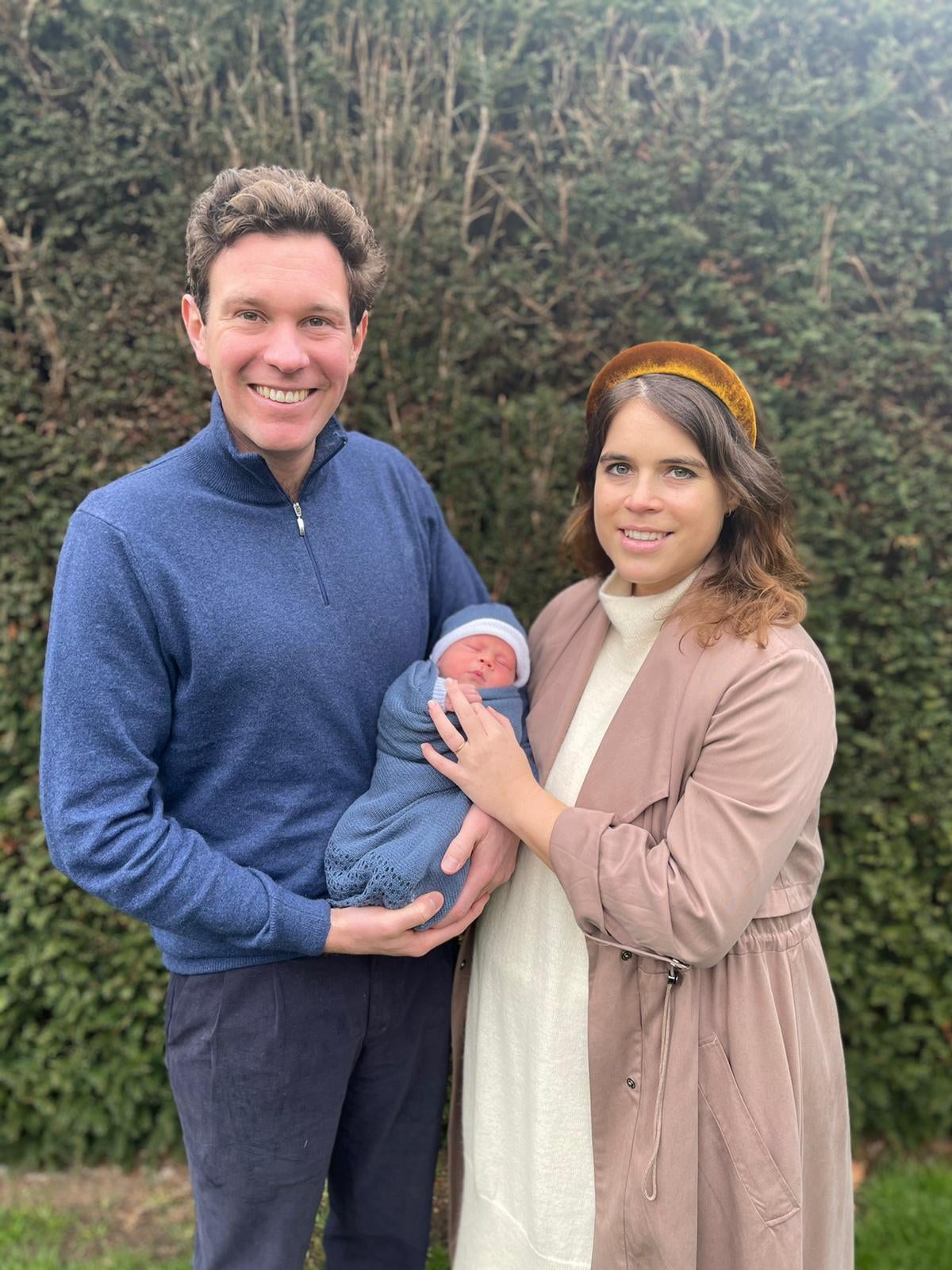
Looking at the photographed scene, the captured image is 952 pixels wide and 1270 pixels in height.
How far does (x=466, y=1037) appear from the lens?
2.24 metres

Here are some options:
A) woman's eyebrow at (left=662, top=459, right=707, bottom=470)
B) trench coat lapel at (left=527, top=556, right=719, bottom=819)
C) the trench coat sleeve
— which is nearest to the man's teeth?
woman's eyebrow at (left=662, top=459, right=707, bottom=470)

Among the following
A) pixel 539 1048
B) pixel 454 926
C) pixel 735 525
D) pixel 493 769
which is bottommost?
pixel 539 1048

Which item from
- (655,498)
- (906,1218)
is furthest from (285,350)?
(906,1218)

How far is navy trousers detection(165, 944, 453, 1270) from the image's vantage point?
1.96 m

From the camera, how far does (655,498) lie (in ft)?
6.22

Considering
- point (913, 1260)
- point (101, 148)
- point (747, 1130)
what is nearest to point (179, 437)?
point (101, 148)

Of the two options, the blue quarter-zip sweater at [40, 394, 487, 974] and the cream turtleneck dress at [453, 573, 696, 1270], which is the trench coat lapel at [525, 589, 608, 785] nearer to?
the cream turtleneck dress at [453, 573, 696, 1270]

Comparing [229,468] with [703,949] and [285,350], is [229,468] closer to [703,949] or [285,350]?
[285,350]

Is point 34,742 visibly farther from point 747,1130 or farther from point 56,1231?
point 747,1130

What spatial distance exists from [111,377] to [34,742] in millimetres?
1219

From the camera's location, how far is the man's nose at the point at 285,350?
1.86m

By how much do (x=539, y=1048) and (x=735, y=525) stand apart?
1213 mm

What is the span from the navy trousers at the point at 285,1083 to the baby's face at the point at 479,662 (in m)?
0.67

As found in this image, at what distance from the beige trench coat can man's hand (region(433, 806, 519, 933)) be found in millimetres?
206
